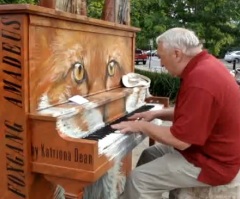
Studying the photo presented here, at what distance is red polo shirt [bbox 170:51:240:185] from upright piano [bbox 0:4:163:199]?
0.46m

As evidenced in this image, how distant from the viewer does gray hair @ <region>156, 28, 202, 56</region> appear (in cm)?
238

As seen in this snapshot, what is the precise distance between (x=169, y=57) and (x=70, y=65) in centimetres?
65

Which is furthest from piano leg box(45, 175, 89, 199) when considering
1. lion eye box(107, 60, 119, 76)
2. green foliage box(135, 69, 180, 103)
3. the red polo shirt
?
green foliage box(135, 69, 180, 103)

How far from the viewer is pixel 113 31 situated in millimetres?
3209

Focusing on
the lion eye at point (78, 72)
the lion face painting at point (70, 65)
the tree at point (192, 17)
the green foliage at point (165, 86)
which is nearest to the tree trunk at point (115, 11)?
the lion face painting at point (70, 65)

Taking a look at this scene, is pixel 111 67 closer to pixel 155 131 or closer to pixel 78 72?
pixel 78 72

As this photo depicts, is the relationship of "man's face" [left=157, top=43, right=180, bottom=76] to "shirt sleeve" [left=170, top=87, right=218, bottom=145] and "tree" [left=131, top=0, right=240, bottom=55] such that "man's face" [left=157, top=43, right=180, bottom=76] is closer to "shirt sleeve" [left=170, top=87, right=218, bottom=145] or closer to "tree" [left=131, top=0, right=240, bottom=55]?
"shirt sleeve" [left=170, top=87, right=218, bottom=145]

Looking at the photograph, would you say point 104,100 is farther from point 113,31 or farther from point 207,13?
point 207,13

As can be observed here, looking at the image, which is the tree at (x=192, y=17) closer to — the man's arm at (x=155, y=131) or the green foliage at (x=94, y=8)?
the green foliage at (x=94, y=8)

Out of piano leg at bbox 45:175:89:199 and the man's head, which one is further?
the man's head

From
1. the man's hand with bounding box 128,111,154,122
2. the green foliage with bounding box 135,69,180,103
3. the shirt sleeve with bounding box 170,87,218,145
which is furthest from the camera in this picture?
the green foliage with bounding box 135,69,180,103

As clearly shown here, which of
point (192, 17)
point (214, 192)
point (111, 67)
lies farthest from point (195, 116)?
point (192, 17)

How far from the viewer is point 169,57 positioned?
2.45 metres

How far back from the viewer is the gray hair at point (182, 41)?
2377 millimetres
